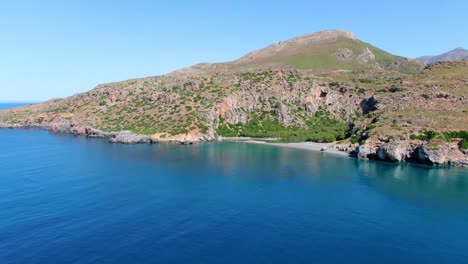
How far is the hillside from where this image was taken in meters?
106

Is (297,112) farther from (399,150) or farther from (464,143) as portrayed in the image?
(464,143)

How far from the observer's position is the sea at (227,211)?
140 feet

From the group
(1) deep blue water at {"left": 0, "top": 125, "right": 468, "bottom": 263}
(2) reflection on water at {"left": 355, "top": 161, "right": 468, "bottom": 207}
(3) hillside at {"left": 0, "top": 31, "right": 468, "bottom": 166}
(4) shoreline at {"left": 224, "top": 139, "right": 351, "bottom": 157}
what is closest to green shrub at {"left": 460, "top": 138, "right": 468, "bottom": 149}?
(3) hillside at {"left": 0, "top": 31, "right": 468, "bottom": 166}


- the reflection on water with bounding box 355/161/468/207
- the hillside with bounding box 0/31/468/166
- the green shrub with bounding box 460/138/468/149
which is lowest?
the reflection on water with bounding box 355/161/468/207

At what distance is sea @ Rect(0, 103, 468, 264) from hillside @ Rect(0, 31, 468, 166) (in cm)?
1405

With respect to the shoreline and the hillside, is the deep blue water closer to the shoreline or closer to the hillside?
the shoreline

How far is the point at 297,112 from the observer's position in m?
172

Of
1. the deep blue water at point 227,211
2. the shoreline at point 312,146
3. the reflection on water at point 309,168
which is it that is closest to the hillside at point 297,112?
the shoreline at point 312,146

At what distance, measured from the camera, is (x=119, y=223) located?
51.0 meters

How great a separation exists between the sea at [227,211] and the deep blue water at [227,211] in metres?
0.21

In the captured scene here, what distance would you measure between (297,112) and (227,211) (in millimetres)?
121849

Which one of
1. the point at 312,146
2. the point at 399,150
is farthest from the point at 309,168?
the point at 312,146

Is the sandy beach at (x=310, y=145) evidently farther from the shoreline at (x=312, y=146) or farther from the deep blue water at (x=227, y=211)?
the deep blue water at (x=227, y=211)

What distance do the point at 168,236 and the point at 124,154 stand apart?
66.1 m
